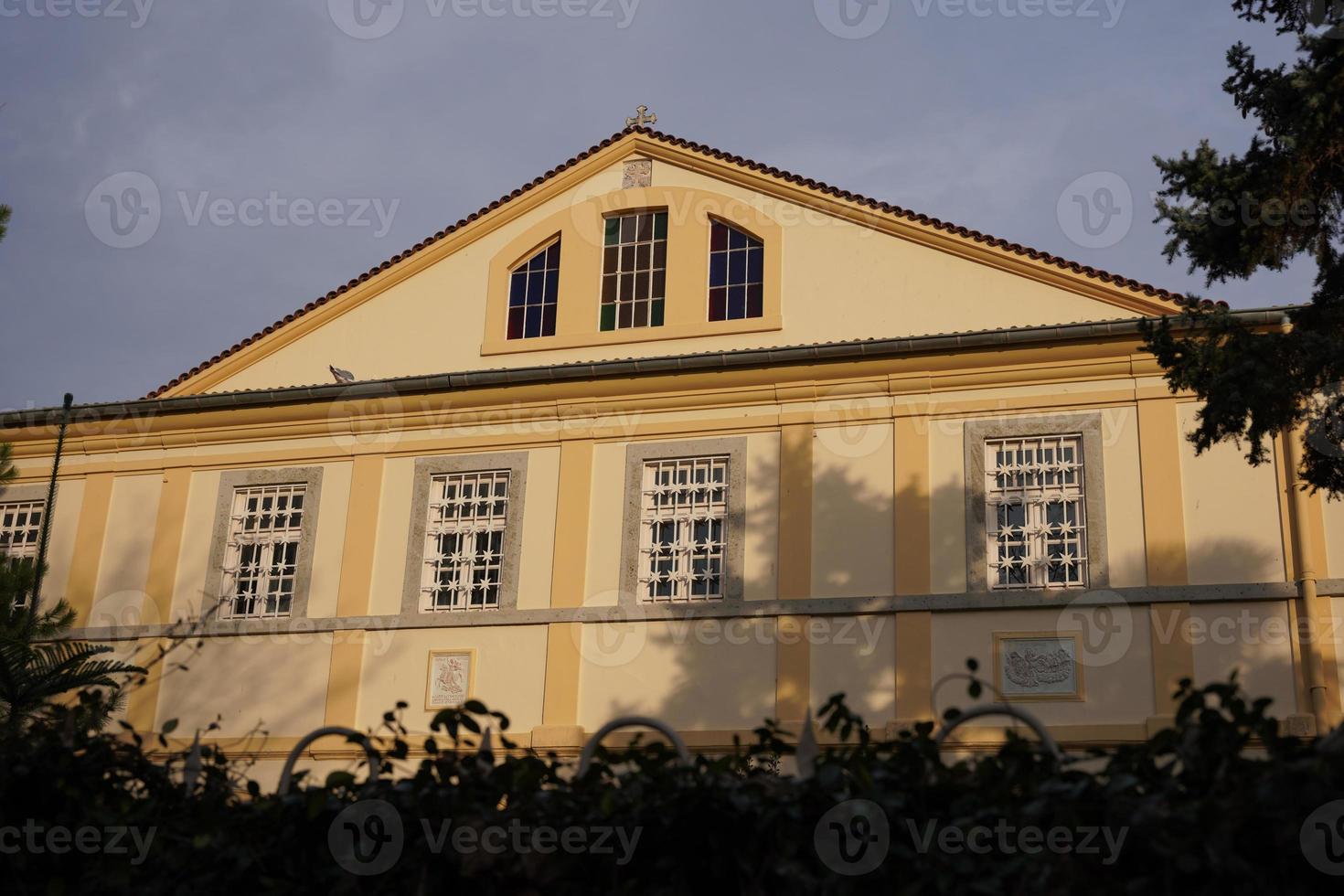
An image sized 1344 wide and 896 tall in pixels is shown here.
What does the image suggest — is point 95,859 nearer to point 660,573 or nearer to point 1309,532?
point 660,573

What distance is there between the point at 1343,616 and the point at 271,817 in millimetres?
11488

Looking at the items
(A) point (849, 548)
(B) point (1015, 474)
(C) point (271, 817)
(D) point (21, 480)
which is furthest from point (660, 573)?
(C) point (271, 817)

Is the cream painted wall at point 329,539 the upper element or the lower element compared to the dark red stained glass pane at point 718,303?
lower

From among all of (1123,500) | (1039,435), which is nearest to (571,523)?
(1039,435)

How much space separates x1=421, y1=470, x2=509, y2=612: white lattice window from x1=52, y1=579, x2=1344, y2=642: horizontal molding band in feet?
0.81

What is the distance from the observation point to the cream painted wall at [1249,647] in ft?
48.4

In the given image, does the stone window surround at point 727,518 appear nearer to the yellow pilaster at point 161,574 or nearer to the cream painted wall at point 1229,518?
the cream painted wall at point 1229,518

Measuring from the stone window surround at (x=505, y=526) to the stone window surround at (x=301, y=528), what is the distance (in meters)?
1.22

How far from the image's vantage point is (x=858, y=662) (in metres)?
15.8

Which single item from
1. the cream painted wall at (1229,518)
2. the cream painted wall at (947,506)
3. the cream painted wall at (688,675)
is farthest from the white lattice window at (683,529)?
the cream painted wall at (1229,518)
